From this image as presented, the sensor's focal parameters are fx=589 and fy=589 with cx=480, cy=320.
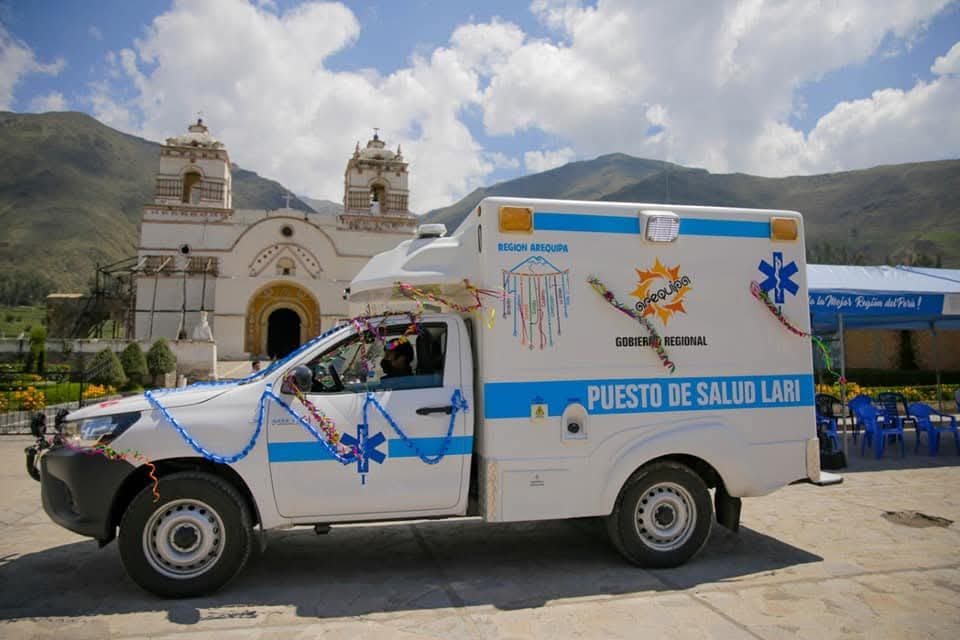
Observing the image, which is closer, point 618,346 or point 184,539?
point 184,539

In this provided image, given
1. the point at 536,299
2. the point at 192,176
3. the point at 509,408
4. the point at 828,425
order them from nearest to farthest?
1. the point at 509,408
2. the point at 536,299
3. the point at 828,425
4. the point at 192,176

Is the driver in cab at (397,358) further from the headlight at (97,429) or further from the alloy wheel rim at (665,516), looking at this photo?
the alloy wheel rim at (665,516)

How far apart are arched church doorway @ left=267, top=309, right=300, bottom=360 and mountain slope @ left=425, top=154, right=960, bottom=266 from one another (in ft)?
201

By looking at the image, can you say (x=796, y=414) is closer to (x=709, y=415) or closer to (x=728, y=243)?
(x=709, y=415)

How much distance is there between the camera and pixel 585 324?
487 centimetres

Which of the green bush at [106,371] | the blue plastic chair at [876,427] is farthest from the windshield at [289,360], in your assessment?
the green bush at [106,371]

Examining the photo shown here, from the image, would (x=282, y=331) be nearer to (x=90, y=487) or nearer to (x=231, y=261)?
(x=231, y=261)

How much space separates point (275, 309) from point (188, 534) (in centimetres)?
3088

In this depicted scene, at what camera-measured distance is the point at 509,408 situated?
15.3ft

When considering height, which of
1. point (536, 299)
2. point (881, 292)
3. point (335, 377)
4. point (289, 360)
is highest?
point (881, 292)

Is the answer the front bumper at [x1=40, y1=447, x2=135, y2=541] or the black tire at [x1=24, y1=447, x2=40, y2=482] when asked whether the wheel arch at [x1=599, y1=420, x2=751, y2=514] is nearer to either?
the front bumper at [x1=40, y1=447, x2=135, y2=541]

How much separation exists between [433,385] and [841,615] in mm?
Result: 3284

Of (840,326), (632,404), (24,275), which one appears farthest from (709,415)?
(24,275)

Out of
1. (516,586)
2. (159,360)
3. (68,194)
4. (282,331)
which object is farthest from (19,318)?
(516,586)
